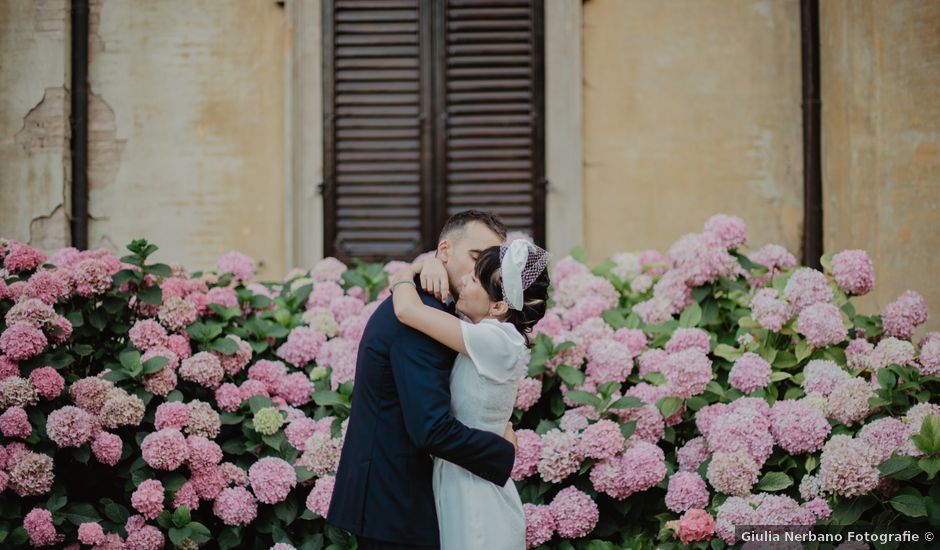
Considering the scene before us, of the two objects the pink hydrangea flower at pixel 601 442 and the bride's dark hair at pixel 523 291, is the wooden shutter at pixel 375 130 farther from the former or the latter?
the bride's dark hair at pixel 523 291

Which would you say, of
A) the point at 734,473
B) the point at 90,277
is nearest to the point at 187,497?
the point at 90,277

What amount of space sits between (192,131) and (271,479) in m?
2.66

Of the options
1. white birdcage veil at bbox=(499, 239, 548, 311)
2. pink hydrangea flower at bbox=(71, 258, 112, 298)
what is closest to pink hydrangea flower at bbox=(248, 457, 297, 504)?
pink hydrangea flower at bbox=(71, 258, 112, 298)

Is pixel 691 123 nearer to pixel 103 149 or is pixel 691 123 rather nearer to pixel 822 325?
pixel 822 325

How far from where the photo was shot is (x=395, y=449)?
2.42 meters

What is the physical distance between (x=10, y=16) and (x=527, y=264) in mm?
4178

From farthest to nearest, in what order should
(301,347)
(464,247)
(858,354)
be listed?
(301,347) → (858,354) → (464,247)

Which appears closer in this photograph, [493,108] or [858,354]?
[858,354]

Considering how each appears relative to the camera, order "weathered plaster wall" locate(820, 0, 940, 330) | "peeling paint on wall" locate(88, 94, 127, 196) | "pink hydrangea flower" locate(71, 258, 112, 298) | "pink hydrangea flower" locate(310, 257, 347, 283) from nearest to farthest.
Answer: "pink hydrangea flower" locate(71, 258, 112, 298)
"pink hydrangea flower" locate(310, 257, 347, 283)
"weathered plaster wall" locate(820, 0, 940, 330)
"peeling paint on wall" locate(88, 94, 127, 196)

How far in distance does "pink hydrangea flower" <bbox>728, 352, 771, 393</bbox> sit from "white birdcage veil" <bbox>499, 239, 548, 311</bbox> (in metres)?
1.26

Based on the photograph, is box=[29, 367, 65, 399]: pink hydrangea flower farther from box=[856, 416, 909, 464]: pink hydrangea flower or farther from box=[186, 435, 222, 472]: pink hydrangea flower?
box=[856, 416, 909, 464]: pink hydrangea flower

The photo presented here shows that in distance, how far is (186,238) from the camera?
524 cm

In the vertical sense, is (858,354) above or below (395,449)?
above

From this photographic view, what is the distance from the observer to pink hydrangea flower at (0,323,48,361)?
3203 millimetres
